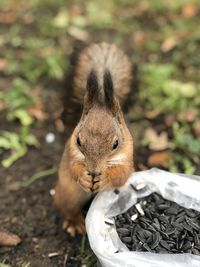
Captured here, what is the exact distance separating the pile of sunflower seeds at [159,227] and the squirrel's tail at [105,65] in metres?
0.66

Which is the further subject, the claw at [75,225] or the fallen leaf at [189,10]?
the fallen leaf at [189,10]

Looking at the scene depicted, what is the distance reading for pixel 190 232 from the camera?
7.59ft

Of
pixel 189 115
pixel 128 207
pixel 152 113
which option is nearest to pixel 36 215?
pixel 128 207

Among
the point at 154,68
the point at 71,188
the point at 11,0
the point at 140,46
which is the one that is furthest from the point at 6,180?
the point at 11,0

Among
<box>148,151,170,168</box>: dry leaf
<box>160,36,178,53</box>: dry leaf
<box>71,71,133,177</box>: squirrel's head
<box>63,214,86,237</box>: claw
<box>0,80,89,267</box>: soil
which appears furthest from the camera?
<box>160,36,178,53</box>: dry leaf

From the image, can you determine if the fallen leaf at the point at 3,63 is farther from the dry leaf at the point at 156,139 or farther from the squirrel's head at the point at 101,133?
the squirrel's head at the point at 101,133

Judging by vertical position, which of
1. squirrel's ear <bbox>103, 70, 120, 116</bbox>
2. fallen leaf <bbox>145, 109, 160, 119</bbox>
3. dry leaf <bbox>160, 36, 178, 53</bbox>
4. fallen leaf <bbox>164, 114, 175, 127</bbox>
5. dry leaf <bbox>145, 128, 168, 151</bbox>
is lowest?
dry leaf <bbox>145, 128, 168, 151</bbox>

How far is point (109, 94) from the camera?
85.8 inches

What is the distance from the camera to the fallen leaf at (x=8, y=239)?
8.44 feet

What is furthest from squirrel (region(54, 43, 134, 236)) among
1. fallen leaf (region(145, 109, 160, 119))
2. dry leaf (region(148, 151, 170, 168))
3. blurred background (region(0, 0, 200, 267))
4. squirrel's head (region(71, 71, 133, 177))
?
fallen leaf (region(145, 109, 160, 119))

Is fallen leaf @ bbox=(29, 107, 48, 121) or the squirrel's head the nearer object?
the squirrel's head

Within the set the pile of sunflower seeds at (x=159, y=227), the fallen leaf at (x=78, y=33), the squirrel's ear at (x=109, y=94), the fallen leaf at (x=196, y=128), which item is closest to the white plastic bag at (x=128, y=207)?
the pile of sunflower seeds at (x=159, y=227)

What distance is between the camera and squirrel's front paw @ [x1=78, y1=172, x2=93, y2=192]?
7.28 feet

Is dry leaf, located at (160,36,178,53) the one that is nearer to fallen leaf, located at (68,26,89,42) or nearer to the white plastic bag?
fallen leaf, located at (68,26,89,42)
